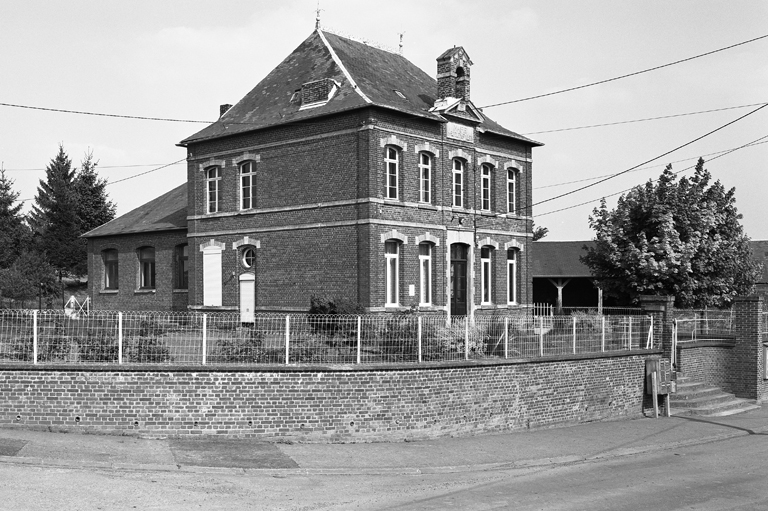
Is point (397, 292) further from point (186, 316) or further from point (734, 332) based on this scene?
point (186, 316)

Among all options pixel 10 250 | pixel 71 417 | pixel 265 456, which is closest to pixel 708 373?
pixel 265 456

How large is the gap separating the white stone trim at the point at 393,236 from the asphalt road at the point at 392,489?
13.0 m

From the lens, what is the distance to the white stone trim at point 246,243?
1145 inches

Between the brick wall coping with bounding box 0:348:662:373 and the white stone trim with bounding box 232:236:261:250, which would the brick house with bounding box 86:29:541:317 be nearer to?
the white stone trim with bounding box 232:236:261:250

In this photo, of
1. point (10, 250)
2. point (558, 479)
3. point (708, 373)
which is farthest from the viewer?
point (10, 250)

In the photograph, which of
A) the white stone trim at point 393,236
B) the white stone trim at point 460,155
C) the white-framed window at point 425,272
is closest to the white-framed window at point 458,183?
the white stone trim at point 460,155

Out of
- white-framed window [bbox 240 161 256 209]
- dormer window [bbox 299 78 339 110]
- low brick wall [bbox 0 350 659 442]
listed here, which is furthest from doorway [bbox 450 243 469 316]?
low brick wall [bbox 0 350 659 442]

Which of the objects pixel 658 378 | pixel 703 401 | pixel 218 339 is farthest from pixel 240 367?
pixel 703 401

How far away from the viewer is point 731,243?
32.2m

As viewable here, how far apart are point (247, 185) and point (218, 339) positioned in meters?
15.2

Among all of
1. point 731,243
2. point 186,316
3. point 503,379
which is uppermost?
point 731,243

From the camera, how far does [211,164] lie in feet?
99.8

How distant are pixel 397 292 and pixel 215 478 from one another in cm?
1513

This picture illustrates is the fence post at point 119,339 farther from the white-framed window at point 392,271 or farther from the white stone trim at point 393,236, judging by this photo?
the white-framed window at point 392,271
